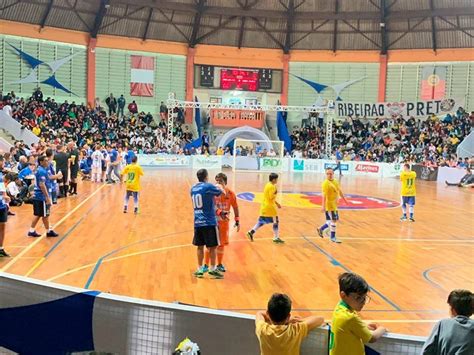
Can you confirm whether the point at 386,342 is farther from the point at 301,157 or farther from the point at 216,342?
the point at 301,157

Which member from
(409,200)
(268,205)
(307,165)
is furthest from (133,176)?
(307,165)

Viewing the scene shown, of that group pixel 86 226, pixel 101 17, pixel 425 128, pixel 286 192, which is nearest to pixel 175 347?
pixel 86 226

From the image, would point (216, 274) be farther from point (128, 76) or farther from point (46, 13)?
point (128, 76)

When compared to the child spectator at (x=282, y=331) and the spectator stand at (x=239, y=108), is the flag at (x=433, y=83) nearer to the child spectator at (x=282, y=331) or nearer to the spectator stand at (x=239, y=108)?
the spectator stand at (x=239, y=108)

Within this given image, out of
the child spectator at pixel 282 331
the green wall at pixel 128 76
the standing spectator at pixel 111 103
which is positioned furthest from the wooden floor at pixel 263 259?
the green wall at pixel 128 76

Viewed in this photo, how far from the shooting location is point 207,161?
34094 mm

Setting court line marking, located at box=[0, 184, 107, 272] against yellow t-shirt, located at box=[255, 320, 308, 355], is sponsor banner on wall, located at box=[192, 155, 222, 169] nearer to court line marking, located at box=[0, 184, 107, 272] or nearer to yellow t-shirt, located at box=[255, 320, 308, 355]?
court line marking, located at box=[0, 184, 107, 272]

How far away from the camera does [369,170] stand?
111 feet

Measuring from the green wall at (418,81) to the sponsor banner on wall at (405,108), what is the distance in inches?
49.2

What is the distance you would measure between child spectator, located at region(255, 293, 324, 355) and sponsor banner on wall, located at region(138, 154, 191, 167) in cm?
2981

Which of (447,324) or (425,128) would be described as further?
(425,128)

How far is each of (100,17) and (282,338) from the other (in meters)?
35.3

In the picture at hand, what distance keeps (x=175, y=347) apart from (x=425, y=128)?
3747cm

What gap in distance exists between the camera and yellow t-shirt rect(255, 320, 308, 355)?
298cm
